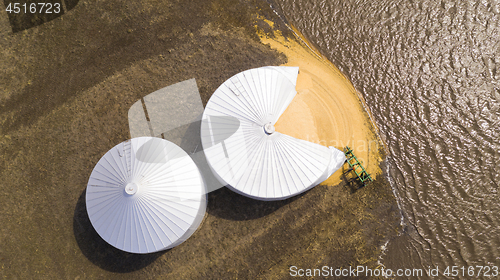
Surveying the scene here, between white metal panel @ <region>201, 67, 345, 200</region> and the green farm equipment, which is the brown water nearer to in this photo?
the green farm equipment

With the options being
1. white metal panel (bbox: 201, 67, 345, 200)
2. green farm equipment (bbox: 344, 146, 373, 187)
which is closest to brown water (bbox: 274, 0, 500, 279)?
green farm equipment (bbox: 344, 146, 373, 187)

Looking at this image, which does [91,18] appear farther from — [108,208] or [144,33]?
[108,208]

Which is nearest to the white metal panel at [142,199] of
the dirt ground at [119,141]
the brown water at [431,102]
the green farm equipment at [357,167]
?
the dirt ground at [119,141]

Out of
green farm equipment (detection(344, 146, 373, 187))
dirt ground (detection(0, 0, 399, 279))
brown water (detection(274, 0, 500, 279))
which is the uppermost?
brown water (detection(274, 0, 500, 279))

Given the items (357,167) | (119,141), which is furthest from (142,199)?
(357,167)

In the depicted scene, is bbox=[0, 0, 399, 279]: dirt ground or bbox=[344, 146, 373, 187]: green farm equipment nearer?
bbox=[0, 0, 399, 279]: dirt ground

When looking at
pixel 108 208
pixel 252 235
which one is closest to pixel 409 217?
pixel 252 235
